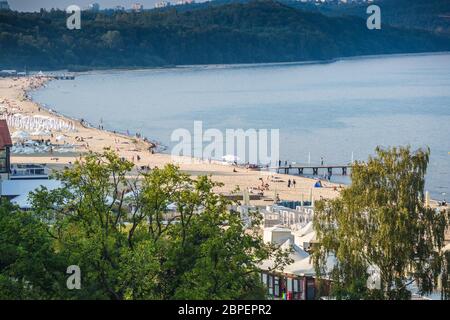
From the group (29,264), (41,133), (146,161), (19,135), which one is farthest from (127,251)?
(41,133)

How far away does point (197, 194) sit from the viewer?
16.0m

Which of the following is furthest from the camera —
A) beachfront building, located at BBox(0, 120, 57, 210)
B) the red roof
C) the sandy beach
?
the sandy beach

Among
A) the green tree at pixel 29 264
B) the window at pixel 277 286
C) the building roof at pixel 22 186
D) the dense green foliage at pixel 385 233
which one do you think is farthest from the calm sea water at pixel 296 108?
the green tree at pixel 29 264

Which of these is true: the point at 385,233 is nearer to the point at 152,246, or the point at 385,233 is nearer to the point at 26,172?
the point at 152,246

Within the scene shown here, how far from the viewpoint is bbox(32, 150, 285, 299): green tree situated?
47.1ft

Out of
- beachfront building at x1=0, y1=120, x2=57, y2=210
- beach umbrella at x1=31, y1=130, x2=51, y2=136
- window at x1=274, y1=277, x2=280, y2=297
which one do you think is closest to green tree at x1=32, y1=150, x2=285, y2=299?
window at x1=274, y1=277, x2=280, y2=297

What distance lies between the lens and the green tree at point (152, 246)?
14352mm

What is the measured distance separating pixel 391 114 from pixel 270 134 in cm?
2799

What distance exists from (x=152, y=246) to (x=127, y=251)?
34 centimetres

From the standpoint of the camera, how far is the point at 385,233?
55.4 ft

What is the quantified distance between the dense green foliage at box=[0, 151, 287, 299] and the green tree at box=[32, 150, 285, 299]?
1 centimetres

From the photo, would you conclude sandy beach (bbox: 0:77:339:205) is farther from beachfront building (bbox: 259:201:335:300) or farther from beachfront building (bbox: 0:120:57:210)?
beachfront building (bbox: 259:201:335:300)

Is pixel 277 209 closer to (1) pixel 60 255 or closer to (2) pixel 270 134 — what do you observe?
(1) pixel 60 255
